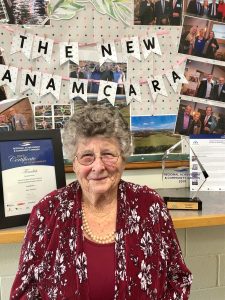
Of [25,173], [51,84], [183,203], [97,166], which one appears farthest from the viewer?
[51,84]

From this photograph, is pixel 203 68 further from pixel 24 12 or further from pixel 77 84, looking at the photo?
pixel 24 12

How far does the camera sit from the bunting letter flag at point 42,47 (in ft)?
5.41

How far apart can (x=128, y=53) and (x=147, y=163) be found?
0.52 meters

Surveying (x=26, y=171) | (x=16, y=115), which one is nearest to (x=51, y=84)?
(x=16, y=115)

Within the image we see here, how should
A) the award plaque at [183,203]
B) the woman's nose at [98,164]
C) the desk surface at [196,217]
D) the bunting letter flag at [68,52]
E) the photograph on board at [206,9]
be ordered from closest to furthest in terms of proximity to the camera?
the woman's nose at [98,164]
the desk surface at [196,217]
the award plaque at [183,203]
the bunting letter flag at [68,52]
the photograph on board at [206,9]

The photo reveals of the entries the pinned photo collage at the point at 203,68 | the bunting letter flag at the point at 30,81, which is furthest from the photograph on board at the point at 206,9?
the bunting letter flag at the point at 30,81

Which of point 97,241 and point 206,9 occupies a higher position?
point 206,9

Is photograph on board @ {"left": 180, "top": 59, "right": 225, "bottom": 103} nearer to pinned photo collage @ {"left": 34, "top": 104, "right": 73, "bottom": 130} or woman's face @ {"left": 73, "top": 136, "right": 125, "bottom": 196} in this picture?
pinned photo collage @ {"left": 34, "top": 104, "right": 73, "bottom": 130}

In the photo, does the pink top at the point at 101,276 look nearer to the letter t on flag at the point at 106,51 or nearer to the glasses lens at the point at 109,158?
the glasses lens at the point at 109,158

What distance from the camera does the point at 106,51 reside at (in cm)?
171

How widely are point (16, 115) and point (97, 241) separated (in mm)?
690

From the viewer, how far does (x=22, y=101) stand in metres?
1.66

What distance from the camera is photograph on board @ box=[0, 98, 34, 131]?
165 cm

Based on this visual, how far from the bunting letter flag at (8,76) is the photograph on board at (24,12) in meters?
0.19
